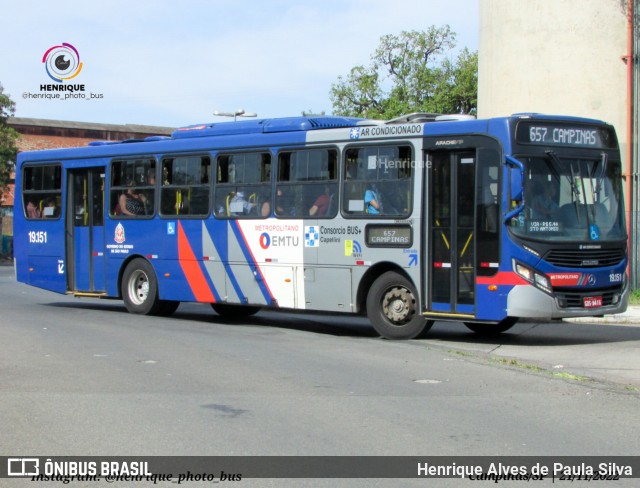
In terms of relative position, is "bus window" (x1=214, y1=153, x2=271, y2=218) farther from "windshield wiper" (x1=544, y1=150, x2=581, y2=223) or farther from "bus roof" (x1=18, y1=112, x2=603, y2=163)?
"windshield wiper" (x1=544, y1=150, x2=581, y2=223)

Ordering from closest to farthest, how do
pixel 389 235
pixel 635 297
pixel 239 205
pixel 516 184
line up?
pixel 516 184
pixel 389 235
pixel 239 205
pixel 635 297

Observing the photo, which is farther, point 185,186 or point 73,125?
point 73,125

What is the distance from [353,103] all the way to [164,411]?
52.6 metres

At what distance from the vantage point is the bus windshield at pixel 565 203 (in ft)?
43.9

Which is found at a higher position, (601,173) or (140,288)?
(601,173)

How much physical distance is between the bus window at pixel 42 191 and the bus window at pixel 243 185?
4.89m

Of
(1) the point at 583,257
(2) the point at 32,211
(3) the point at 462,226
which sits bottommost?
(1) the point at 583,257

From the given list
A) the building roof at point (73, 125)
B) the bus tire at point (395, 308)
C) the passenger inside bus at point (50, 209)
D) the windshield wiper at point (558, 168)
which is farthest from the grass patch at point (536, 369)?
the building roof at point (73, 125)

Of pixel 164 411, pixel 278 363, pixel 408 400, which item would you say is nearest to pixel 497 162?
pixel 278 363

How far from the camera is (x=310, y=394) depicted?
966 centimetres

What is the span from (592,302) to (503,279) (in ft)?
4.52

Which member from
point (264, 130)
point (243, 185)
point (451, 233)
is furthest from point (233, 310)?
point (451, 233)

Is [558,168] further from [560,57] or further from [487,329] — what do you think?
[560,57]

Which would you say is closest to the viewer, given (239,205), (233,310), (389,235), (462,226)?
(462,226)
